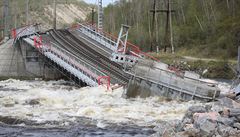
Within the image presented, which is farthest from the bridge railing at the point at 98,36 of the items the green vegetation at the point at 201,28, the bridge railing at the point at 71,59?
the green vegetation at the point at 201,28

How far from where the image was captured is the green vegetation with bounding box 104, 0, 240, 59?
8100 centimetres

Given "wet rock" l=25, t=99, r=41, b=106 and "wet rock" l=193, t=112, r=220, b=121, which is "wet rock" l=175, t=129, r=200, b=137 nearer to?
"wet rock" l=193, t=112, r=220, b=121

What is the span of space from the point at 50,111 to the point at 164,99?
9.90 m

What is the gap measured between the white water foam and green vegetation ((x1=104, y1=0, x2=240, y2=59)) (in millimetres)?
38995

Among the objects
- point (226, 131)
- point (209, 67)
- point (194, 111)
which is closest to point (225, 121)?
point (226, 131)

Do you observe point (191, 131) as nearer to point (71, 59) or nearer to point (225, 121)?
point (225, 121)

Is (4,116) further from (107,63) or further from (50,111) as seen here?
(107,63)

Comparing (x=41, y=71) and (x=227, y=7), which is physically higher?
(x=227, y=7)

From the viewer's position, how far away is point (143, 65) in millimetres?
41562

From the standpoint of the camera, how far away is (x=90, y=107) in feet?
115

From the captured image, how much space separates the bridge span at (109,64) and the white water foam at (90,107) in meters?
1.24

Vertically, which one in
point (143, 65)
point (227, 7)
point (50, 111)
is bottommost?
point (50, 111)

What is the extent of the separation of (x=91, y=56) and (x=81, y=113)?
23238mm

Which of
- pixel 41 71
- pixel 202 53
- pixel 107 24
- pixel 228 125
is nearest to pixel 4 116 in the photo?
pixel 228 125
